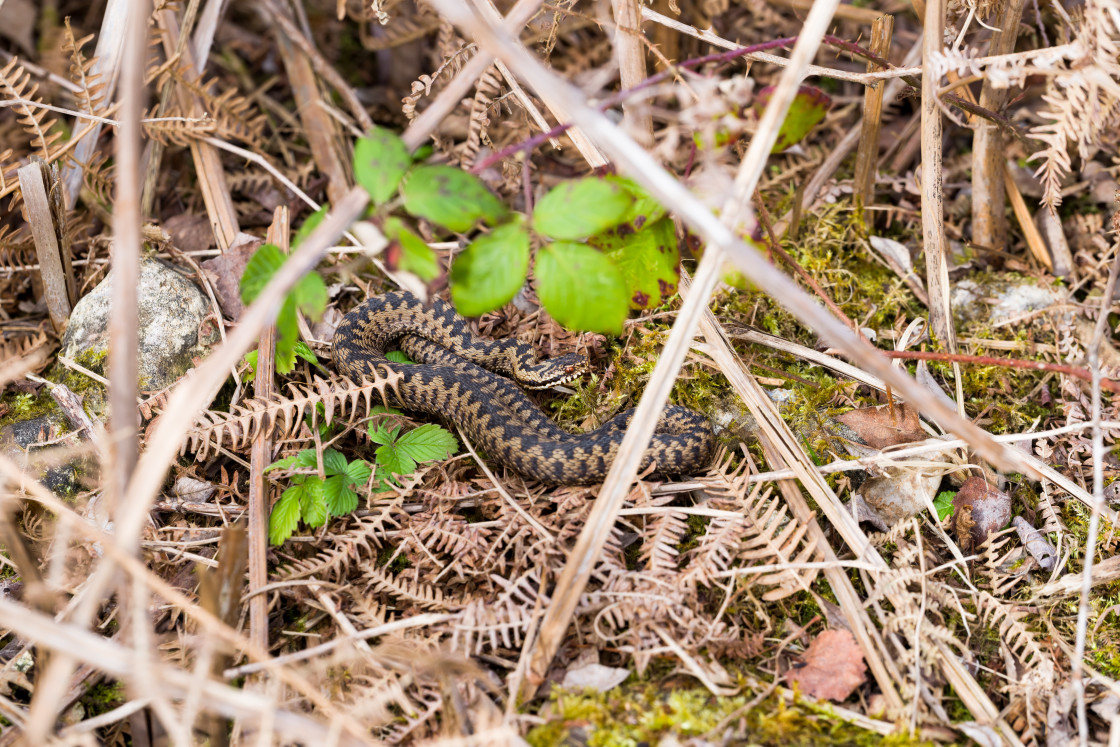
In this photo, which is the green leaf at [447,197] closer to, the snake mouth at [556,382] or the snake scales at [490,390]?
the snake scales at [490,390]

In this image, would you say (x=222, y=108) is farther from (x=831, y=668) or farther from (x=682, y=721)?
(x=831, y=668)

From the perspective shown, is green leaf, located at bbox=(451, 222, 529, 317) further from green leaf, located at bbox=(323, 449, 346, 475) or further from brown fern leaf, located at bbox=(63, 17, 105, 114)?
brown fern leaf, located at bbox=(63, 17, 105, 114)

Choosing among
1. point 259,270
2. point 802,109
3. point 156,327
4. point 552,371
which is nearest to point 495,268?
point 259,270

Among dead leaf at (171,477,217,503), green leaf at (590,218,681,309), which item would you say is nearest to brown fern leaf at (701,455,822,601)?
green leaf at (590,218,681,309)

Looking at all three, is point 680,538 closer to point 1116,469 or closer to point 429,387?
point 429,387

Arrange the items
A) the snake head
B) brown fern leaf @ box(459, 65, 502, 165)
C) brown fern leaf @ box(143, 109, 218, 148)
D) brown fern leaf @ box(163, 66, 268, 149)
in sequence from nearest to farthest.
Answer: brown fern leaf @ box(459, 65, 502, 165), the snake head, brown fern leaf @ box(143, 109, 218, 148), brown fern leaf @ box(163, 66, 268, 149)

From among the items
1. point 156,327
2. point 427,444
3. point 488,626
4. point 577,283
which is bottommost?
point 488,626
